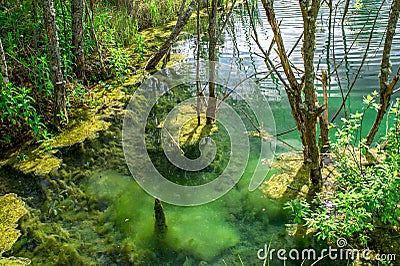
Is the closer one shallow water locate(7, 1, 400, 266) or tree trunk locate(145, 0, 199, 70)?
shallow water locate(7, 1, 400, 266)

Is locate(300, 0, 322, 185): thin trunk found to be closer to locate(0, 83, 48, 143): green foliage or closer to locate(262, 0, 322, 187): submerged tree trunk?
locate(262, 0, 322, 187): submerged tree trunk

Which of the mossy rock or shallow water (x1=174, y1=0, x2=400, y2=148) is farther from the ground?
shallow water (x1=174, y1=0, x2=400, y2=148)

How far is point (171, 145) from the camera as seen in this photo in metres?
3.31

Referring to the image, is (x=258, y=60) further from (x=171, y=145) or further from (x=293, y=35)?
(x=171, y=145)

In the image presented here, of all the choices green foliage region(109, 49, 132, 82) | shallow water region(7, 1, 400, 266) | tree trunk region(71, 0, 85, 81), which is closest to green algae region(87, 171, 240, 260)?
shallow water region(7, 1, 400, 266)

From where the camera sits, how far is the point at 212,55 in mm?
3242

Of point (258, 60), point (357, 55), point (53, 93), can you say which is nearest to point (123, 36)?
point (258, 60)

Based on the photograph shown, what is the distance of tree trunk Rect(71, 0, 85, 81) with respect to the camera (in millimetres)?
3949

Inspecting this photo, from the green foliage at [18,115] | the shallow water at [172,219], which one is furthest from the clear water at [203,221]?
the green foliage at [18,115]

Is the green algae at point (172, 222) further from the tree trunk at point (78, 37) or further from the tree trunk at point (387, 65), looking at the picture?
the tree trunk at point (78, 37)

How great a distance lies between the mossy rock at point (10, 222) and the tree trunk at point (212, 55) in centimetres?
187

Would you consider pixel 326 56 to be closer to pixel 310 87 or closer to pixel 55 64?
pixel 310 87

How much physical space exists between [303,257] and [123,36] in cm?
489

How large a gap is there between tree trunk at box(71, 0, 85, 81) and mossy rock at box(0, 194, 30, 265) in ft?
6.44
